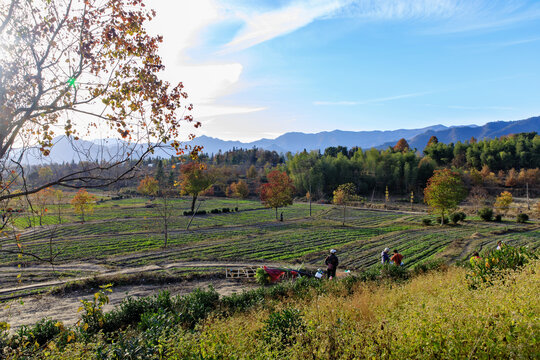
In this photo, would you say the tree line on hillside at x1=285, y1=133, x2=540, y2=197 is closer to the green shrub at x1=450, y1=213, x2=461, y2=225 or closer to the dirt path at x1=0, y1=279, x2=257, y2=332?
the green shrub at x1=450, y1=213, x2=461, y2=225

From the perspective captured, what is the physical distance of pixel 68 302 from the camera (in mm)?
14133

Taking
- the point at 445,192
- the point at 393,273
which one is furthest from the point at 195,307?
the point at 445,192

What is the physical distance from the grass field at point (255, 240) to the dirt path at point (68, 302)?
296cm

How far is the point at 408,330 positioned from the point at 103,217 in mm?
50704

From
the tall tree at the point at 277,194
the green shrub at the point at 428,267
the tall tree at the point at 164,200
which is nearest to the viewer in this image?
the green shrub at the point at 428,267

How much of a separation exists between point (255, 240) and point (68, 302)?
1679 centimetres

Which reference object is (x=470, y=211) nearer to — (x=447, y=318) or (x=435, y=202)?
(x=435, y=202)

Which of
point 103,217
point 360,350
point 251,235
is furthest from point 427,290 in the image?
point 103,217

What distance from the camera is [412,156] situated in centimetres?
7831

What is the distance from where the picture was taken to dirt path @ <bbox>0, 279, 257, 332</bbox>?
12160 millimetres

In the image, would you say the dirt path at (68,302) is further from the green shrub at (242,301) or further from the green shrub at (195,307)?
the green shrub at (242,301)

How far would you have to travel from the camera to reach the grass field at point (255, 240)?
73.0 feet

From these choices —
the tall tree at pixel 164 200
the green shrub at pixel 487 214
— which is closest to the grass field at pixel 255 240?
the tall tree at pixel 164 200

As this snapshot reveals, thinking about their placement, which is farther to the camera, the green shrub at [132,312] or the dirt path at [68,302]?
the dirt path at [68,302]
